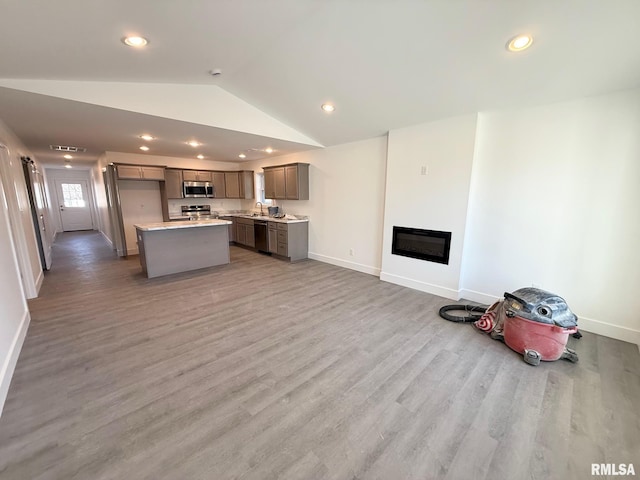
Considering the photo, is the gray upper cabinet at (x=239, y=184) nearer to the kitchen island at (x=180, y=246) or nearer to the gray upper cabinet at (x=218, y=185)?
the gray upper cabinet at (x=218, y=185)

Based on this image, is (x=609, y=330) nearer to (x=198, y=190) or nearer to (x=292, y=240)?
(x=292, y=240)

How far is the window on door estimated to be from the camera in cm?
1024

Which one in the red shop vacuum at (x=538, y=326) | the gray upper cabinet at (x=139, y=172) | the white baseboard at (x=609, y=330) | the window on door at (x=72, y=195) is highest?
the gray upper cabinet at (x=139, y=172)

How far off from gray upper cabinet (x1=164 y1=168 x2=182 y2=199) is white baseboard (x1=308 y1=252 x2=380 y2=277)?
3857 millimetres

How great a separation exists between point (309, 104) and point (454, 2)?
2.25 meters

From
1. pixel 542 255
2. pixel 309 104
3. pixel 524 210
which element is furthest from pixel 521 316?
pixel 309 104

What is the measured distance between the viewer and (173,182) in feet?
21.8

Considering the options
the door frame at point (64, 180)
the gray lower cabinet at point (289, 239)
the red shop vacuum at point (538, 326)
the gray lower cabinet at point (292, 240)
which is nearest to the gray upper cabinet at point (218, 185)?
the gray lower cabinet at point (289, 239)

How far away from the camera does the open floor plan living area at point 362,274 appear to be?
64.0 inches

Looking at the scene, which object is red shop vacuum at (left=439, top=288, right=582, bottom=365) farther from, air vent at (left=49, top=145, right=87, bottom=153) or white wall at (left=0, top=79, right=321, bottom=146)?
air vent at (left=49, top=145, right=87, bottom=153)

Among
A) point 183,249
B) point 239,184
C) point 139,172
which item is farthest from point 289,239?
point 139,172

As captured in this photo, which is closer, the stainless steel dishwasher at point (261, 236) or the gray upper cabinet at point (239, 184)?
the stainless steel dishwasher at point (261, 236)

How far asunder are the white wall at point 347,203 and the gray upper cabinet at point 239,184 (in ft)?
6.49

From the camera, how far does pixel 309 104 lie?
152 inches
